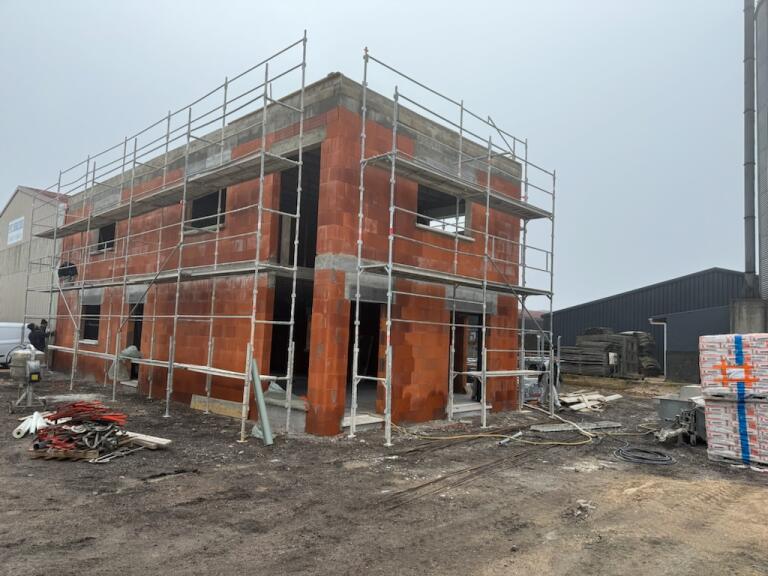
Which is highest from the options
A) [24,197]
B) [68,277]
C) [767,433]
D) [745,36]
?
[745,36]

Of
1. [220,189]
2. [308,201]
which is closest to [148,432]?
[220,189]

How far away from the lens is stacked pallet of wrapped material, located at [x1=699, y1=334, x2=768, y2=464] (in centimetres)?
787

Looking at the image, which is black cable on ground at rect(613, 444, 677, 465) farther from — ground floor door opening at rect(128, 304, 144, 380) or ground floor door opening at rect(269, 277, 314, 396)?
ground floor door opening at rect(128, 304, 144, 380)

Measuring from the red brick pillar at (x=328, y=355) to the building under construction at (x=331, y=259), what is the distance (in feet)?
0.09

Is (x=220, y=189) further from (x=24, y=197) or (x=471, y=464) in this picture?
(x=24, y=197)

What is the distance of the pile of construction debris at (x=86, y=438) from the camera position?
24.2 feet

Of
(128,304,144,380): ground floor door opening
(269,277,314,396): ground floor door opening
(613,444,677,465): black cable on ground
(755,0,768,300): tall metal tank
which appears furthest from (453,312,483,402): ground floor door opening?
(755,0,768,300): tall metal tank

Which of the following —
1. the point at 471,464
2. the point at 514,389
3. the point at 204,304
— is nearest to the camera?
the point at 471,464

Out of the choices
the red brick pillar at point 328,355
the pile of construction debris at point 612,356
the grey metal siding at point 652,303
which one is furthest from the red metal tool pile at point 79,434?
the grey metal siding at point 652,303

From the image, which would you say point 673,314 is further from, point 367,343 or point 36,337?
point 36,337

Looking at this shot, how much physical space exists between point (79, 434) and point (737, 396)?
1010 cm

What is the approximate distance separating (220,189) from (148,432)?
528 cm

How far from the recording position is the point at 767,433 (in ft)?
25.4

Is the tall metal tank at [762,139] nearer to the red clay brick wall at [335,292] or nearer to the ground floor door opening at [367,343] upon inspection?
the red clay brick wall at [335,292]
